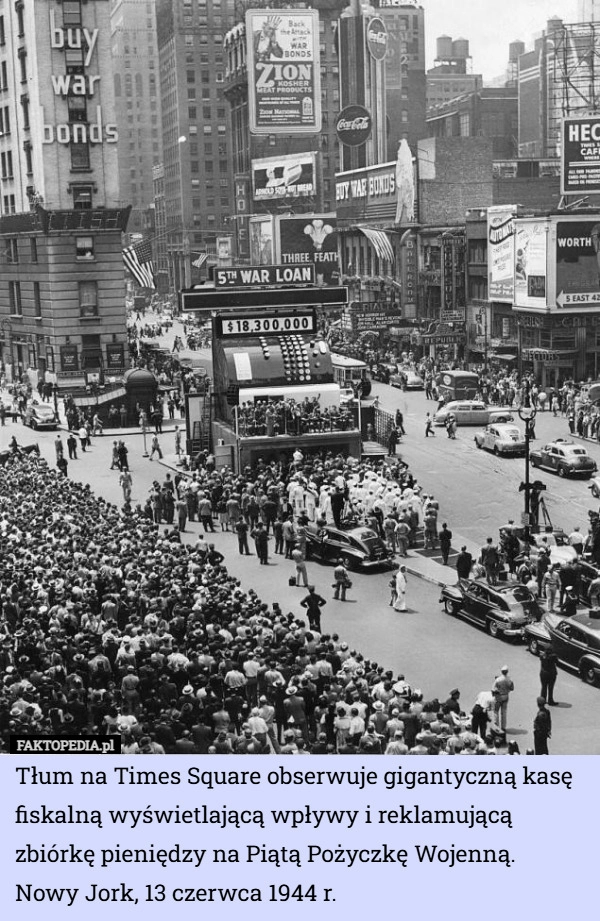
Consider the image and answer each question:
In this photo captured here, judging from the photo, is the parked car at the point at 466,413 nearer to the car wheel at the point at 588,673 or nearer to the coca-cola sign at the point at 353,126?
the car wheel at the point at 588,673

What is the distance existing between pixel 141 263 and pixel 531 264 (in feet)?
77.0

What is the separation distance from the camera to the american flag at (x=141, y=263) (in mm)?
73188

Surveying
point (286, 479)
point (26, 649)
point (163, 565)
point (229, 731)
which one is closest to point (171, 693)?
point (229, 731)

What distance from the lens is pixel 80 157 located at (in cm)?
8775

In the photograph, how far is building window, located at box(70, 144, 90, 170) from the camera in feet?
287

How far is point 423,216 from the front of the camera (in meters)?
108

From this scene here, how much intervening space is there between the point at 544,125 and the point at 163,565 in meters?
168

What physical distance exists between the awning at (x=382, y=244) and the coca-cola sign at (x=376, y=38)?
210 ft

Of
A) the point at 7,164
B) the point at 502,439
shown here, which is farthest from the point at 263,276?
the point at 7,164

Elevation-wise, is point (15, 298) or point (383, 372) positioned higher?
point (15, 298)

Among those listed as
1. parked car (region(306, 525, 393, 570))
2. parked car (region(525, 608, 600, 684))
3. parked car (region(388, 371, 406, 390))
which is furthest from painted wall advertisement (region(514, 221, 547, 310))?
parked car (region(525, 608, 600, 684))

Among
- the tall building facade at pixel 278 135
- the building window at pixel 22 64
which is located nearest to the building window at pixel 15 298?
the building window at pixel 22 64

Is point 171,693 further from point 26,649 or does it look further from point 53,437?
point 53,437

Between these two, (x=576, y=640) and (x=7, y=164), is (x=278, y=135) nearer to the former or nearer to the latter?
(x=7, y=164)
